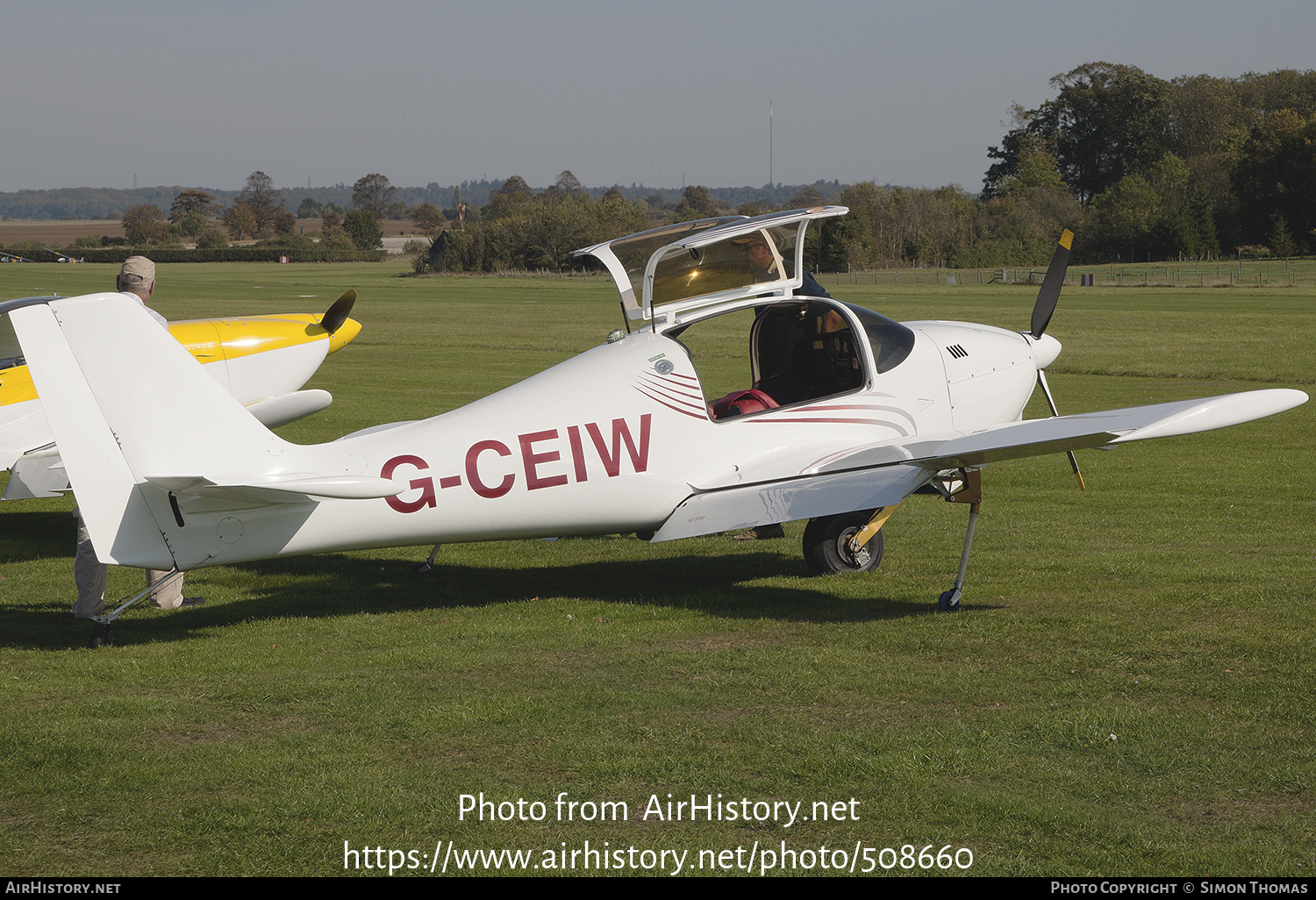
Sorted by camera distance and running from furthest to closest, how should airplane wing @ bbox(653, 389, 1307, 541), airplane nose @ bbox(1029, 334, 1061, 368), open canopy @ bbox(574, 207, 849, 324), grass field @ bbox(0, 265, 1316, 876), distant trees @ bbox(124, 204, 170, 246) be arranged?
distant trees @ bbox(124, 204, 170, 246) → airplane nose @ bbox(1029, 334, 1061, 368) → open canopy @ bbox(574, 207, 849, 324) → airplane wing @ bbox(653, 389, 1307, 541) → grass field @ bbox(0, 265, 1316, 876)

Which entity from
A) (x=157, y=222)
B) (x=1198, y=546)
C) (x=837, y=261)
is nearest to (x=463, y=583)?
(x=1198, y=546)

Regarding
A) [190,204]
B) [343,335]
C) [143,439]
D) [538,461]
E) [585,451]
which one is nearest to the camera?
[143,439]

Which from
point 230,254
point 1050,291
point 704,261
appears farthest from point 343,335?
point 230,254

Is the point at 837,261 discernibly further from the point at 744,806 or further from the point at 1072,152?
the point at 744,806

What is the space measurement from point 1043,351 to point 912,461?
9.38 feet

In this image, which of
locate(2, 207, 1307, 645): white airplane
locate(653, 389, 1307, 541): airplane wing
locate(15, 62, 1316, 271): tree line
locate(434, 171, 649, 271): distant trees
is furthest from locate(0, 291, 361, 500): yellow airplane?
locate(434, 171, 649, 271): distant trees

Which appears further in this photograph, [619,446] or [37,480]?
[37,480]

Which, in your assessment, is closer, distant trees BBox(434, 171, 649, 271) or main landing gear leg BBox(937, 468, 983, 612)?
main landing gear leg BBox(937, 468, 983, 612)

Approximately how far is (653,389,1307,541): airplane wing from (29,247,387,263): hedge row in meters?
121

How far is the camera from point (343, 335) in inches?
566

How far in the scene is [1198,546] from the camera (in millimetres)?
9656

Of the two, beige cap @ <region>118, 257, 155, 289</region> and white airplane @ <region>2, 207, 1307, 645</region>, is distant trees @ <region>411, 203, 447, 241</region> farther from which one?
white airplane @ <region>2, 207, 1307, 645</region>

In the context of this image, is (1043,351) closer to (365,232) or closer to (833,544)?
(833,544)

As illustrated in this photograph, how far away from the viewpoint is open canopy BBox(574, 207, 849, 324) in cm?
829
